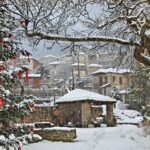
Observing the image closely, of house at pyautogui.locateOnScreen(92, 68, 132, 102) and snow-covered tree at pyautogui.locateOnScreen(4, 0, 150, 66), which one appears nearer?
snow-covered tree at pyautogui.locateOnScreen(4, 0, 150, 66)

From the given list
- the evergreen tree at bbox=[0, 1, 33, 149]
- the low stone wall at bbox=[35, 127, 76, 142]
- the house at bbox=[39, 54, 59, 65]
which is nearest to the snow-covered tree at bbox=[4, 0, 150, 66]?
the evergreen tree at bbox=[0, 1, 33, 149]

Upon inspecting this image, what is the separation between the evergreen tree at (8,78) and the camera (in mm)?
9125

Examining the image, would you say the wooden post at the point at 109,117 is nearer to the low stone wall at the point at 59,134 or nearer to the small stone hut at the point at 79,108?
the small stone hut at the point at 79,108

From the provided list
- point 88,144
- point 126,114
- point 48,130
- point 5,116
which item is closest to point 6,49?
point 5,116

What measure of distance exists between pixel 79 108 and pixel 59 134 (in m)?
11.1

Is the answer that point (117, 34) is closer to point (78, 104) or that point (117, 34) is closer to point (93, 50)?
point (93, 50)

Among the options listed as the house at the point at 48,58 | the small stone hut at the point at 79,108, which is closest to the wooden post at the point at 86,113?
the small stone hut at the point at 79,108

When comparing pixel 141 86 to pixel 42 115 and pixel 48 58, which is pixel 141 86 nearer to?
pixel 42 115

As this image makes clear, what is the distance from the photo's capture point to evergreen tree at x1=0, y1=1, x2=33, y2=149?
29.9 feet

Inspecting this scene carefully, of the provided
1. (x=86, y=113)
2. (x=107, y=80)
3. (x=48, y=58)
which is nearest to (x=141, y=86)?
(x=86, y=113)

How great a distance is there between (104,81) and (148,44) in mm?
59133

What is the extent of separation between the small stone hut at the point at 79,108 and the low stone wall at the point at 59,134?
9342mm

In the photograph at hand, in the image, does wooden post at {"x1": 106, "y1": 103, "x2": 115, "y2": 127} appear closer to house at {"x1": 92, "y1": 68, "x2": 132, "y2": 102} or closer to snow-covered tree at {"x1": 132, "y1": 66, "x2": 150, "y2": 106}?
snow-covered tree at {"x1": 132, "y1": 66, "x2": 150, "y2": 106}

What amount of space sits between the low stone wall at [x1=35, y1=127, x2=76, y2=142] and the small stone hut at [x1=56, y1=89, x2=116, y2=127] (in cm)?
934
